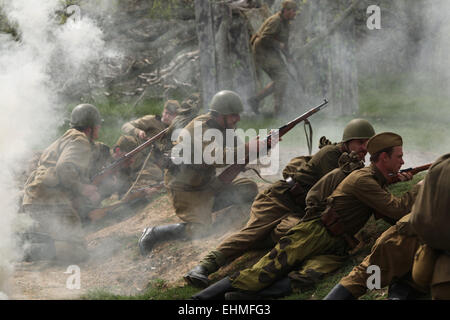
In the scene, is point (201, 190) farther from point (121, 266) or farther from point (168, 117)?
point (168, 117)

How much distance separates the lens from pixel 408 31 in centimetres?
1520

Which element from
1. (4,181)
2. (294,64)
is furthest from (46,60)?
(294,64)

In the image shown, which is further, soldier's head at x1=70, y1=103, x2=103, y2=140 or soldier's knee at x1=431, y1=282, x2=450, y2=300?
soldier's head at x1=70, y1=103, x2=103, y2=140

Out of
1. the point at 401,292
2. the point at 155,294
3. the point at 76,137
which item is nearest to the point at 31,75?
the point at 76,137

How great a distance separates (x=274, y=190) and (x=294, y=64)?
20.2 ft

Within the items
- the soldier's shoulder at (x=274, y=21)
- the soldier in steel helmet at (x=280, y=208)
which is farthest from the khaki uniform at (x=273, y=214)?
the soldier's shoulder at (x=274, y=21)

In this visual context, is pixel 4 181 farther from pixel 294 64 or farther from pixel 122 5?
pixel 122 5

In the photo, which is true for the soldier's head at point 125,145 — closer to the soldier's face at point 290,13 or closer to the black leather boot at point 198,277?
the soldier's face at point 290,13

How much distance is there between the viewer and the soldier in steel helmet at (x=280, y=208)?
6.70 metres

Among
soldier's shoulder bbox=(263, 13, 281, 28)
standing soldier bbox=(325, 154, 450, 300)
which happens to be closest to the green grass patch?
Answer: standing soldier bbox=(325, 154, 450, 300)

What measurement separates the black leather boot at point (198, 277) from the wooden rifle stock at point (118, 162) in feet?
12.0

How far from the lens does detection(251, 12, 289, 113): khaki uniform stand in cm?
1252

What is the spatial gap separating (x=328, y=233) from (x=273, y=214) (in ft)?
2.84

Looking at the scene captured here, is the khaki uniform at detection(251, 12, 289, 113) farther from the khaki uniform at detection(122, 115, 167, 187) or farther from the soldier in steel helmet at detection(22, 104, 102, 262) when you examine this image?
the soldier in steel helmet at detection(22, 104, 102, 262)
